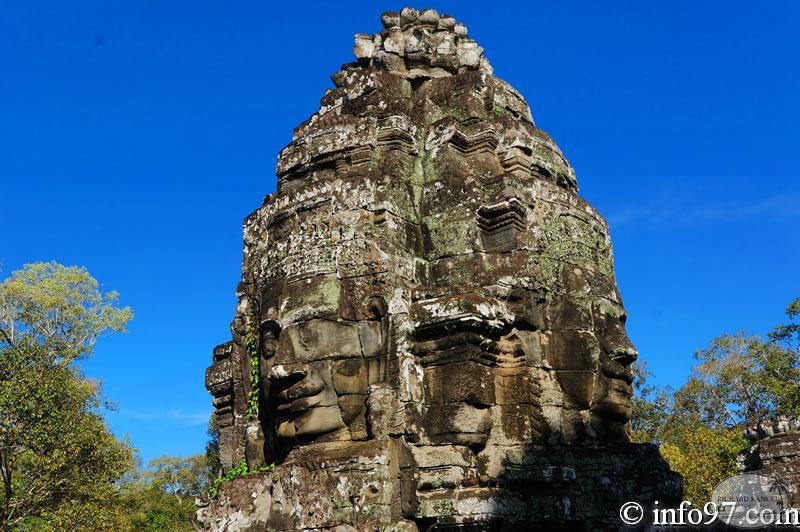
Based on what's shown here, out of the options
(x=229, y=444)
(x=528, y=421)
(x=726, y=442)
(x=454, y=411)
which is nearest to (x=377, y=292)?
(x=454, y=411)

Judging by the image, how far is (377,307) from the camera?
6770mm

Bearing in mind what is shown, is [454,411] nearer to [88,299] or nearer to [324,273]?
[324,273]

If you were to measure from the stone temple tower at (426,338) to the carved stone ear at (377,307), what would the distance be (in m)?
0.03

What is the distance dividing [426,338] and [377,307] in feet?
1.76

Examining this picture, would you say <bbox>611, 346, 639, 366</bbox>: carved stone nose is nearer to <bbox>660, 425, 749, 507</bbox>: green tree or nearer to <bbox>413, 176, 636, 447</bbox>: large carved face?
<bbox>413, 176, 636, 447</bbox>: large carved face

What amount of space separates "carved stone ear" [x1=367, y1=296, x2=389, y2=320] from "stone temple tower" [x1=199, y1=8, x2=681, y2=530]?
0.03 meters

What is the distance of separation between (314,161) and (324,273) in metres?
1.51

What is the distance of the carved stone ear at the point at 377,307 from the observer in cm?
672

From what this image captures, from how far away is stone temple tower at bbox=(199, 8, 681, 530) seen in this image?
6.16 m

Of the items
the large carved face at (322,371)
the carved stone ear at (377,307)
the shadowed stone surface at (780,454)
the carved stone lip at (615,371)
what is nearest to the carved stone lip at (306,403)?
the large carved face at (322,371)

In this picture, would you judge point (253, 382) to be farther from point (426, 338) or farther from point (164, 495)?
point (164, 495)

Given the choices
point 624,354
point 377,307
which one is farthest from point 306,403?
point 624,354

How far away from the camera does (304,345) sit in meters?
6.82

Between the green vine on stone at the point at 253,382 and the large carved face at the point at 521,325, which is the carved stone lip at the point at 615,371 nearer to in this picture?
the large carved face at the point at 521,325
